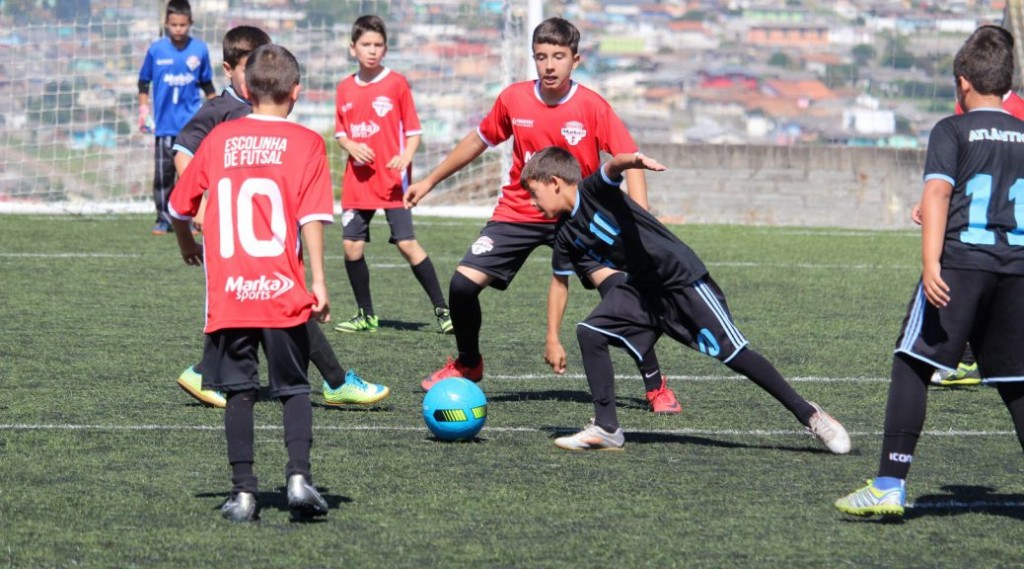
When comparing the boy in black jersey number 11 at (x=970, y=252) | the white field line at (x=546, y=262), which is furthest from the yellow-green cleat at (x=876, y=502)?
the white field line at (x=546, y=262)

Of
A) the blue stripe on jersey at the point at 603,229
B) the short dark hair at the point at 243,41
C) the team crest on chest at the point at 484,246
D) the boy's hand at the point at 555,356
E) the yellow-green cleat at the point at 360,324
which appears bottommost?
the yellow-green cleat at the point at 360,324

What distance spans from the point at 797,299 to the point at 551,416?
Answer: 4924mm

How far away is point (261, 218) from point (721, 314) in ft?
7.24

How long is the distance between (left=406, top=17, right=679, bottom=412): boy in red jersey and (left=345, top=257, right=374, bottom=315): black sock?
2094 millimetres

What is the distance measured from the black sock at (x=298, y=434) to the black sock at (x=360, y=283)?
485 centimetres

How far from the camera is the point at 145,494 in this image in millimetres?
5656

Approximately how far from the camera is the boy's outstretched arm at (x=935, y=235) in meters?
5.24

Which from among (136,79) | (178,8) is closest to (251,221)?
(178,8)

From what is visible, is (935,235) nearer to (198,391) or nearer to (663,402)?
(663,402)

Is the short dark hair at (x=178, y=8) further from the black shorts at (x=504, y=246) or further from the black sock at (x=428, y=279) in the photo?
the black shorts at (x=504, y=246)

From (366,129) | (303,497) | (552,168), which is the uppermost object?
(552,168)

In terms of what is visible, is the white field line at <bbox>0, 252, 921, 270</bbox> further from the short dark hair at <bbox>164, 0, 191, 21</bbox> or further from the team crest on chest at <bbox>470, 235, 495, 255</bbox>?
the team crest on chest at <bbox>470, 235, 495, 255</bbox>

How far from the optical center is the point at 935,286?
523cm

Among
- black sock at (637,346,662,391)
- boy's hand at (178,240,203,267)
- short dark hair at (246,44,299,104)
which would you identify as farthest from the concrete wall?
short dark hair at (246,44,299,104)
